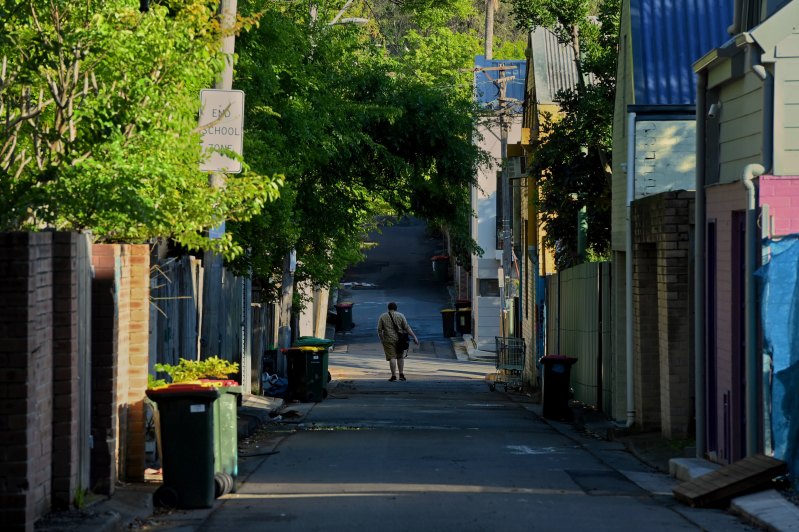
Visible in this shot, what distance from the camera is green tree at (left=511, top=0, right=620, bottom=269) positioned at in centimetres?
2402

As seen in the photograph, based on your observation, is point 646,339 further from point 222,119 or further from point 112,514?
point 112,514

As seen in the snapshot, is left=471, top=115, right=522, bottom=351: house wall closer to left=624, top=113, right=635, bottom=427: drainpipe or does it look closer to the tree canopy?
the tree canopy

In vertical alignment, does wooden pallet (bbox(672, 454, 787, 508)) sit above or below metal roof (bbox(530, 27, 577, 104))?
below

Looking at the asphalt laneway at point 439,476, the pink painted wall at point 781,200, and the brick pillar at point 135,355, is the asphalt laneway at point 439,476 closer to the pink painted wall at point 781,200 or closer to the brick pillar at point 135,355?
the brick pillar at point 135,355

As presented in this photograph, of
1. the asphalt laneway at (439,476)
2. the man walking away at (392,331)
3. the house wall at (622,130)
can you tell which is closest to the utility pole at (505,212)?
the man walking away at (392,331)

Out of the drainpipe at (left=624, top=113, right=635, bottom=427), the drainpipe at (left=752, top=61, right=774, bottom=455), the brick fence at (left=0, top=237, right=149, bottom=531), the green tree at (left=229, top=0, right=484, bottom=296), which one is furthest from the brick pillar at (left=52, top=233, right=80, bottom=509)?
the drainpipe at (left=624, top=113, right=635, bottom=427)

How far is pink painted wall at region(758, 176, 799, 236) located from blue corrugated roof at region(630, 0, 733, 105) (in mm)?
6766

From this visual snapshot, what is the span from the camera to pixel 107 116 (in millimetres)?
12469

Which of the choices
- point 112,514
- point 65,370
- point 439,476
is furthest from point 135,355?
point 439,476

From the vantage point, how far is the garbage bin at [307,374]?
2522 centimetres

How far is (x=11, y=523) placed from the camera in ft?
29.3

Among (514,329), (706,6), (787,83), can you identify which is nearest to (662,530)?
(787,83)

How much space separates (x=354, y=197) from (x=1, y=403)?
19.3m

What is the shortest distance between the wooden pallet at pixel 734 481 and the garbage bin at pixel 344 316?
41.4 meters
